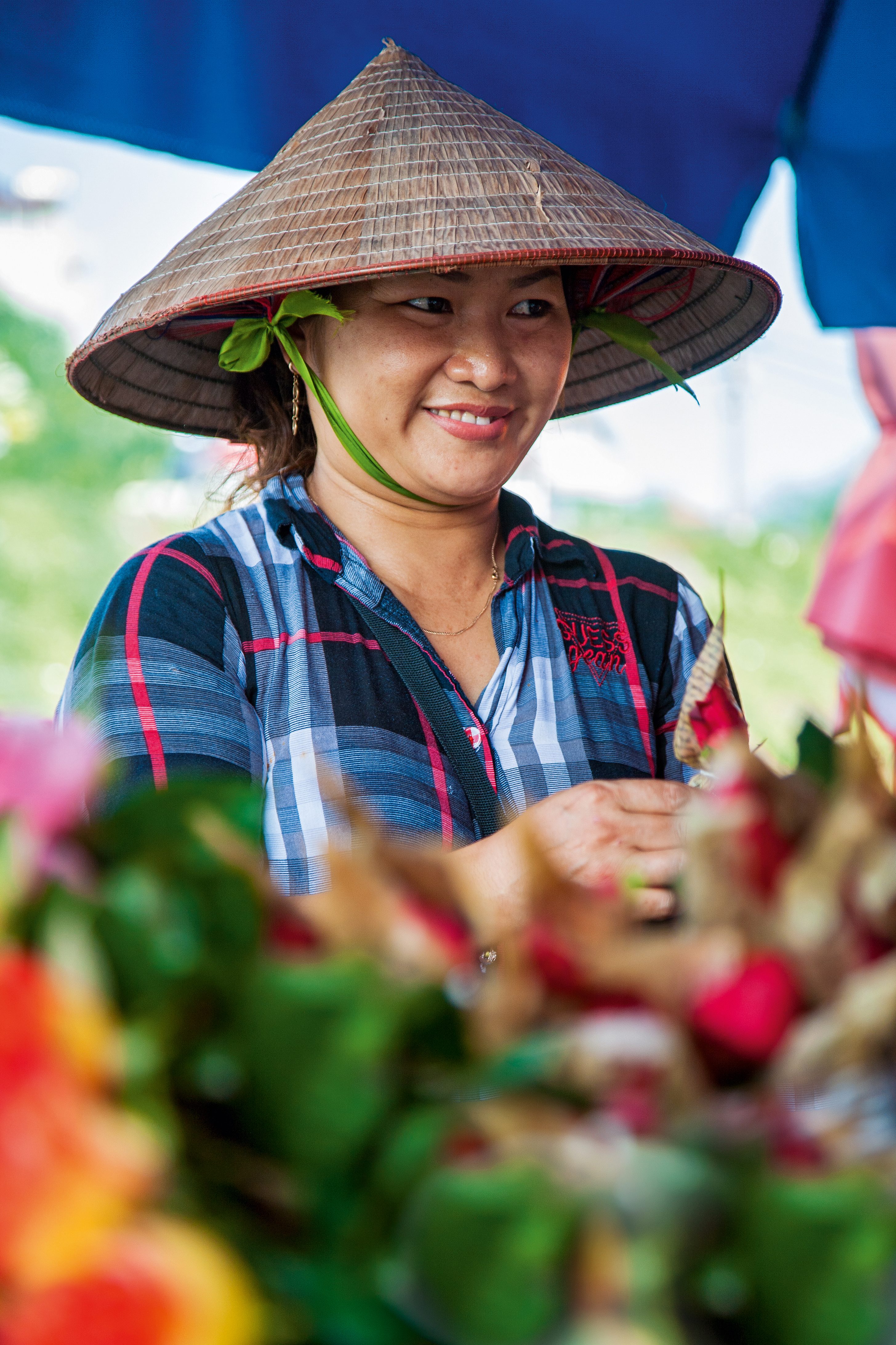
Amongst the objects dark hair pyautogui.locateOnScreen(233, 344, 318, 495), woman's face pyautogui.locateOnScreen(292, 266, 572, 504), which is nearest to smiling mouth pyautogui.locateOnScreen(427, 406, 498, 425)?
woman's face pyautogui.locateOnScreen(292, 266, 572, 504)

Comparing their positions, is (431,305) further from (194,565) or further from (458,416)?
(194,565)

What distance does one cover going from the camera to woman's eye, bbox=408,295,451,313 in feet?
3.79

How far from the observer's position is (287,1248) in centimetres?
30

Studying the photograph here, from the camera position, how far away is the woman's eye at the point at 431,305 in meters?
1.16

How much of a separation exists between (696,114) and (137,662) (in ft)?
3.52

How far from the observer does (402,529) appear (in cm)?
131

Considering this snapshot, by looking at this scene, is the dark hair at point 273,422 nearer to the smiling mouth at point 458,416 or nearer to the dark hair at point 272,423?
the dark hair at point 272,423

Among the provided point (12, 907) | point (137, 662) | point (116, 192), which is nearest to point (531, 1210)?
point (12, 907)

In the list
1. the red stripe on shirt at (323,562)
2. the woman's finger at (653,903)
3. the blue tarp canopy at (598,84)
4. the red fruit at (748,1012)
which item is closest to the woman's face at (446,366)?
the red stripe on shirt at (323,562)

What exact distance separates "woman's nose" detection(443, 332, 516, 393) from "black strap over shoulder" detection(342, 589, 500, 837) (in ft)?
0.84

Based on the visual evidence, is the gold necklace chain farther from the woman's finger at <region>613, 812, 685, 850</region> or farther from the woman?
the woman's finger at <region>613, 812, 685, 850</region>

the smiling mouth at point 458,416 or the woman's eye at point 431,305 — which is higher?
the woman's eye at point 431,305

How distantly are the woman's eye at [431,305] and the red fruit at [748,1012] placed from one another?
95 centimetres

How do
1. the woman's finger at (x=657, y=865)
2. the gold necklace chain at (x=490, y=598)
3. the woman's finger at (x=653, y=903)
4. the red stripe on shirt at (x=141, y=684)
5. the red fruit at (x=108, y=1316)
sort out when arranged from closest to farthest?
the red fruit at (x=108, y=1316)
the woman's finger at (x=653, y=903)
the woman's finger at (x=657, y=865)
the red stripe on shirt at (x=141, y=684)
the gold necklace chain at (x=490, y=598)
